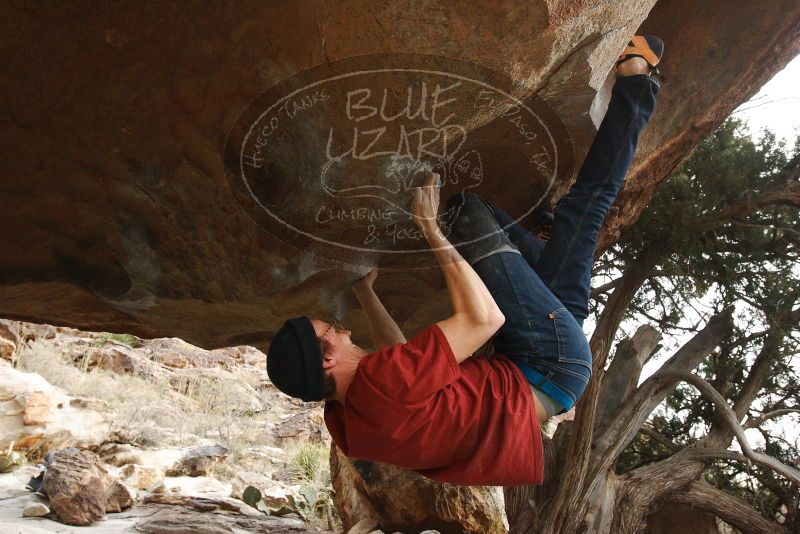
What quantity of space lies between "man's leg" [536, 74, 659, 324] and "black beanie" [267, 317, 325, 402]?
1013mm

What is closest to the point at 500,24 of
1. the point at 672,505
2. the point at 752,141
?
the point at 752,141

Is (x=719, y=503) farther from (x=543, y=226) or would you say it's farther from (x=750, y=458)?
(x=543, y=226)

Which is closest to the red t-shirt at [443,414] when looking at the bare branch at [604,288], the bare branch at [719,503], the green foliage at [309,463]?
the bare branch at [719,503]

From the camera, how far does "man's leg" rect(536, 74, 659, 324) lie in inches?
105

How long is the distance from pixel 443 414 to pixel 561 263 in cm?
84

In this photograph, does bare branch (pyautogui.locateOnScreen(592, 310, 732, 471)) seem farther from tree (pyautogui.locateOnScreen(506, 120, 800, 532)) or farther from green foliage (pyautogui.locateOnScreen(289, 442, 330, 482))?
green foliage (pyautogui.locateOnScreen(289, 442, 330, 482))

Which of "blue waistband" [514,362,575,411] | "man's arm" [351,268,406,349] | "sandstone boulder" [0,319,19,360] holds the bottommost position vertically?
"blue waistband" [514,362,575,411]

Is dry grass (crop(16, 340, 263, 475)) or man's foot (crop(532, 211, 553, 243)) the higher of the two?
man's foot (crop(532, 211, 553, 243))

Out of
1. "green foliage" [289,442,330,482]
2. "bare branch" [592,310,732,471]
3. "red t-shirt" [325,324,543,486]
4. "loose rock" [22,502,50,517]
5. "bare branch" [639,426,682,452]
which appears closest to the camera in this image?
"red t-shirt" [325,324,543,486]

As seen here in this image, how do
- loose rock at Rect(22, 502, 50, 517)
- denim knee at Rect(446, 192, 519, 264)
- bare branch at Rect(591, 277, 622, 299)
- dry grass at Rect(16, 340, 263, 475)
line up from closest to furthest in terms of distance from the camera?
denim knee at Rect(446, 192, 519, 264), loose rock at Rect(22, 502, 50, 517), bare branch at Rect(591, 277, 622, 299), dry grass at Rect(16, 340, 263, 475)

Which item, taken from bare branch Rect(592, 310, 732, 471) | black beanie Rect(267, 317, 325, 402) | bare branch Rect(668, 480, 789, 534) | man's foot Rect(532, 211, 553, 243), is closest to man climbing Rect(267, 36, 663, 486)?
black beanie Rect(267, 317, 325, 402)

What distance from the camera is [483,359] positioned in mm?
2473

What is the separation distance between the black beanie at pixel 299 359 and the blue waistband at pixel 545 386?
0.79 m

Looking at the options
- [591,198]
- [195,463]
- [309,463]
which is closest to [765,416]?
[591,198]
